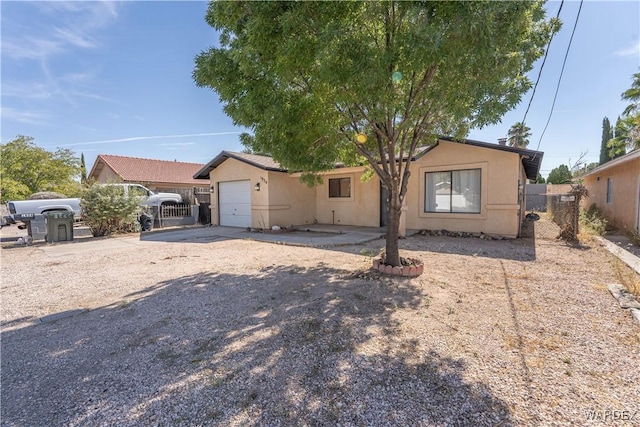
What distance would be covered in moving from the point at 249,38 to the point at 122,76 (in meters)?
10.4

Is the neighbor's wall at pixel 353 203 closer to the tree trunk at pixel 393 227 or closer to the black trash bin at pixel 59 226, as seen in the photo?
the tree trunk at pixel 393 227

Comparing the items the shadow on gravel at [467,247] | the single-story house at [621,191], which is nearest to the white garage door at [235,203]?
the shadow on gravel at [467,247]

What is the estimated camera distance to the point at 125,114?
1622cm

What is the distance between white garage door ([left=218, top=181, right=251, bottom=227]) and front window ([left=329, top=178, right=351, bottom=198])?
399 centimetres

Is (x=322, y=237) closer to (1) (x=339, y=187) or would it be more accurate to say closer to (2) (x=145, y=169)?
(1) (x=339, y=187)

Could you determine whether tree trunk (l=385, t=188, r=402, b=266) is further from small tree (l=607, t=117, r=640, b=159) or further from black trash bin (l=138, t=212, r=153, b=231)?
small tree (l=607, t=117, r=640, b=159)

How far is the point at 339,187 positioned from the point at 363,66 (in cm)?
1076

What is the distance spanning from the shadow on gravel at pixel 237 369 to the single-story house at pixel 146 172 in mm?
20346

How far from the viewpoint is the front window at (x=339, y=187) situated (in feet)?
46.1

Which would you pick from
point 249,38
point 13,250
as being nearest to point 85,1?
point 249,38

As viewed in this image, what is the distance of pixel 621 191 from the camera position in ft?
39.3

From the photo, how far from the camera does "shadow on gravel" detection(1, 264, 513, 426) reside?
7.20 ft

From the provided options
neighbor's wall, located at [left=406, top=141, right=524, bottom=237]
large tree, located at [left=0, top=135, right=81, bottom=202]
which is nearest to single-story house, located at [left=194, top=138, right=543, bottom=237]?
neighbor's wall, located at [left=406, top=141, right=524, bottom=237]

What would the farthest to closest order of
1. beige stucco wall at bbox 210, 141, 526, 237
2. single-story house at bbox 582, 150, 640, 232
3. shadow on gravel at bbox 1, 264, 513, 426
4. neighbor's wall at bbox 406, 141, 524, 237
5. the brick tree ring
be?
single-story house at bbox 582, 150, 640, 232
beige stucco wall at bbox 210, 141, 526, 237
neighbor's wall at bbox 406, 141, 524, 237
the brick tree ring
shadow on gravel at bbox 1, 264, 513, 426
